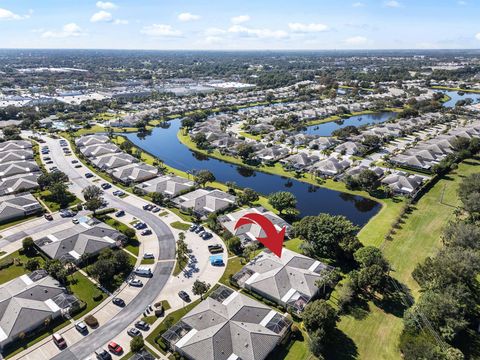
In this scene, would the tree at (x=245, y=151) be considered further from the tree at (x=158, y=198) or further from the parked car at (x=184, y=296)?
the parked car at (x=184, y=296)

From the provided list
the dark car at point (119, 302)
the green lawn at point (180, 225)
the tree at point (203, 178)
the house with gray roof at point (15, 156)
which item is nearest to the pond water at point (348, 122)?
the tree at point (203, 178)

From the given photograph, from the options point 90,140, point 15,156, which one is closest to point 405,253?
point 90,140

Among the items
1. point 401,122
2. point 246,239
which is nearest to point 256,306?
point 246,239

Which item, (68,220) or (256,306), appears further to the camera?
(68,220)

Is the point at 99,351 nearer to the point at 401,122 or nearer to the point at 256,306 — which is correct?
the point at 256,306

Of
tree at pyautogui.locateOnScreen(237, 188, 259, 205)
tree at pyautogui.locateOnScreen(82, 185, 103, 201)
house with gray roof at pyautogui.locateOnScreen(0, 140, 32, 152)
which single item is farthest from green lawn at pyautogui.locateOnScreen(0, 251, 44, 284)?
house with gray roof at pyautogui.locateOnScreen(0, 140, 32, 152)
